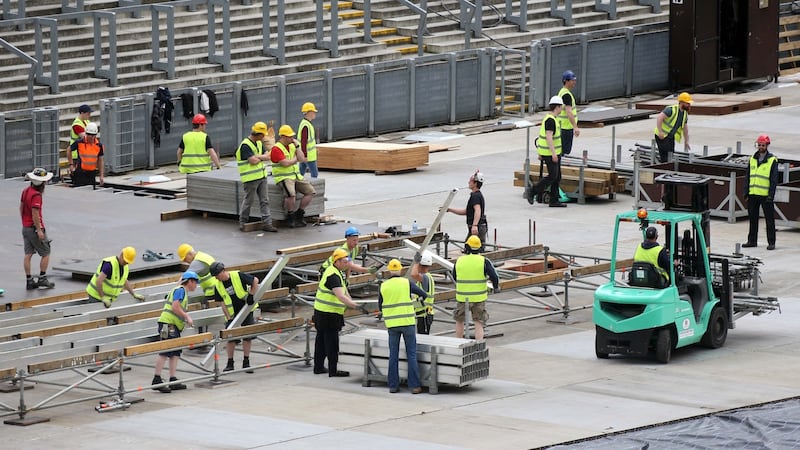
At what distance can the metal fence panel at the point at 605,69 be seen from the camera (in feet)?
158

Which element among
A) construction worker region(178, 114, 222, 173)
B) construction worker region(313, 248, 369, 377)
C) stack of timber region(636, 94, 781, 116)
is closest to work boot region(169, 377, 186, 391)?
construction worker region(313, 248, 369, 377)

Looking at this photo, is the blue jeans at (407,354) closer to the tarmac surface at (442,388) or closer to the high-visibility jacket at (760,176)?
the tarmac surface at (442,388)

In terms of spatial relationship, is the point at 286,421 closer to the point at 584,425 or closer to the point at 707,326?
the point at 584,425

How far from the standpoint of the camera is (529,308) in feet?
86.1

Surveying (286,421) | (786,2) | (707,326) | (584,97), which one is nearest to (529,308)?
(707,326)

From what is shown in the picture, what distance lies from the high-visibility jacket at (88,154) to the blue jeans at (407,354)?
13.9m

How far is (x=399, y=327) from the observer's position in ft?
69.1

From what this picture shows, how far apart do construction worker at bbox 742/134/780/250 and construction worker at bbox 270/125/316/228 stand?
7.52 m

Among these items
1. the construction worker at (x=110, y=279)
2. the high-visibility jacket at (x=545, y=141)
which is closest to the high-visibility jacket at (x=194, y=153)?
the high-visibility jacket at (x=545, y=141)

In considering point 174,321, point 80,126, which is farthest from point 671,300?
point 80,126

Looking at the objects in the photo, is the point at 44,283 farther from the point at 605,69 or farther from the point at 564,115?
the point at 605,69

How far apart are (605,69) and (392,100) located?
805 cm

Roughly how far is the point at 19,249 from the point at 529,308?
8163 millimetres

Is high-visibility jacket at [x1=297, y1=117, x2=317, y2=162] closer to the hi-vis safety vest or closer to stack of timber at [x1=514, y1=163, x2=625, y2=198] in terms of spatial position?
stack of timber at [x1=514, y1=163, x2=625, y2=198]
